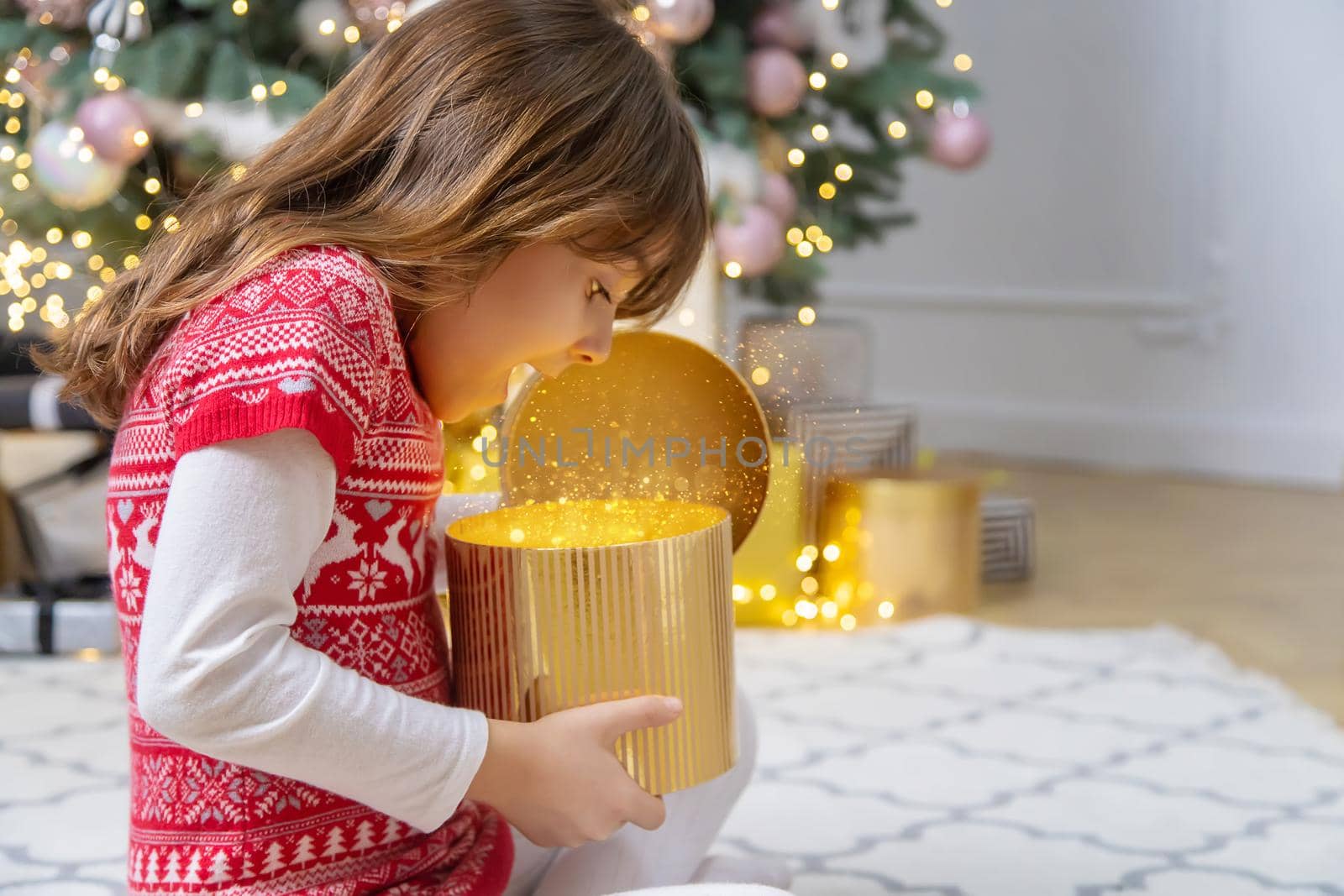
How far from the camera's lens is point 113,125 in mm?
1598

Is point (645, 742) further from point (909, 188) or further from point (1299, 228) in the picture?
point (909, 188)

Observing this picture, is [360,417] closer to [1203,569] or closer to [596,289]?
[596,289]

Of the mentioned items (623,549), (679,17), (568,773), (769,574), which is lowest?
(769,574)

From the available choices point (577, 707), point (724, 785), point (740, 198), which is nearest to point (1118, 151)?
point (740, 198)

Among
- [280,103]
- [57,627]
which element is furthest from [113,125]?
[57,627]

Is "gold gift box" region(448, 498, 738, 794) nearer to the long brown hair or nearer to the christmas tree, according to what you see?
the long brown hair

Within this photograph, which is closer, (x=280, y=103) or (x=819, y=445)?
(x=819, y=445)

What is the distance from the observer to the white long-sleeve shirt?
1.82ft

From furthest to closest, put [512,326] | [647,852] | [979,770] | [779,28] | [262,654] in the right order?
[779,28] → [979,770] → [647,852] → [512,326] → [262,654]

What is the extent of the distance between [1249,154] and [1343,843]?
2.11 meters

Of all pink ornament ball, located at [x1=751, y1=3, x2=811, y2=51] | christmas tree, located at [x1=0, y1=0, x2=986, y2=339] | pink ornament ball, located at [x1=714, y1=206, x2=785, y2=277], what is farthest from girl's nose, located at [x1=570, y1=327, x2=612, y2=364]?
pink ornament ball, located at [x1=751, y1=3, x2=811, y2=51]

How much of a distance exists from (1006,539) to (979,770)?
0.81m

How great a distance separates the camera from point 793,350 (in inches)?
28.9

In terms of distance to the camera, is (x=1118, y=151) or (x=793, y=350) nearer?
(x=793, y=350)
